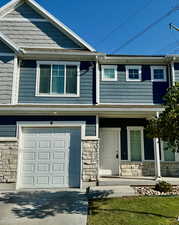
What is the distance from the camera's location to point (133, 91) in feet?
35.2

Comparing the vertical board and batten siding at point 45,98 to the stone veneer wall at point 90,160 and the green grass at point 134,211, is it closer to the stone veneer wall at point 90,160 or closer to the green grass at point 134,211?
the stone veneer wall at point 90,160

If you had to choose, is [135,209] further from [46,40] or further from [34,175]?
[46,40]

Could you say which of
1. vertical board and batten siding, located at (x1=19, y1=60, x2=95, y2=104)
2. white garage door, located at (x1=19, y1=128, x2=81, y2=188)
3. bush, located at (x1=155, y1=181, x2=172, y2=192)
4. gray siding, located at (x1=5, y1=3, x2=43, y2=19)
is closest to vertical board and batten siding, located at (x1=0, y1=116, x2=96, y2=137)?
white garage door, located at (x1=19, y1=128, x2=81, y2=188)

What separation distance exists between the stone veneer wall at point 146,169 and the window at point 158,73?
14.5 feet

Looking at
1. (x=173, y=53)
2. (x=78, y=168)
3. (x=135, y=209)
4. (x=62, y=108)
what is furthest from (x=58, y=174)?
(x=173, y=53)

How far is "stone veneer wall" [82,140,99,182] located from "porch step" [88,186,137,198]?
598 mm

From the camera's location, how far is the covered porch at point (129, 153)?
9969mm

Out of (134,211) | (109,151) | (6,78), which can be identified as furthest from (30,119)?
(134,211)

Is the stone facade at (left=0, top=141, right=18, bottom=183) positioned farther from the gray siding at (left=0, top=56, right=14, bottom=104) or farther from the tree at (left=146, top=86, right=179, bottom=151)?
the tree at (left=146, top=86, right=179, bottom=151)

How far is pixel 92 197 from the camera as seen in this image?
277 inches

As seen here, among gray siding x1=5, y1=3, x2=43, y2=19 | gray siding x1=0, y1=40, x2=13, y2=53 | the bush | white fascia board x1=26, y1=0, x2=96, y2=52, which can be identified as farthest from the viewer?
gray siding x1=5, y1=3, x2=43, y2=19

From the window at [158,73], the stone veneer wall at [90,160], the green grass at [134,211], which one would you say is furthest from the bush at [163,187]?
the window at [158,73]

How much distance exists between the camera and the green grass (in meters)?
4.93

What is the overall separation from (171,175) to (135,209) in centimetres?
492
